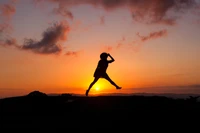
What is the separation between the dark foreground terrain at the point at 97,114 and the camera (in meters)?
11.3

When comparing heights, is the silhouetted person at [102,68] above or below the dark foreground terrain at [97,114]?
above

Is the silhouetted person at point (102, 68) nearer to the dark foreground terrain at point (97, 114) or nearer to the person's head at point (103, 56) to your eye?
the person's head at point (103, 56)

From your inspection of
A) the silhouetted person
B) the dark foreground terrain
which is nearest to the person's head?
the silhouetted person

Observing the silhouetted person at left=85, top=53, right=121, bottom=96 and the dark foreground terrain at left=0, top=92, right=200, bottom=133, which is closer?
the dark foreground terrain at left=0, top=92, right=200, bottom=133

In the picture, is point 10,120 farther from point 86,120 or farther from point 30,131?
point 86,120

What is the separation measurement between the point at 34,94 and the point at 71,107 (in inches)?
136

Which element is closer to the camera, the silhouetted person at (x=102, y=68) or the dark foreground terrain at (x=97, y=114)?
the dark foreground terrain at (x=97, y=114)

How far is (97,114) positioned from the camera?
1309cm

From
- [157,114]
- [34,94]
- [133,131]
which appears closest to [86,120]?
[133,131]

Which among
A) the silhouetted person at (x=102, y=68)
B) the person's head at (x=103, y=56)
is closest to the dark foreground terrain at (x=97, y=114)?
the silhouetted person at (x=102, y=68)

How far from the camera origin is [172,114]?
13008 millimetres

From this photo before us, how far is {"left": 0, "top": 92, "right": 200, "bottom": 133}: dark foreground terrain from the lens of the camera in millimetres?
11336

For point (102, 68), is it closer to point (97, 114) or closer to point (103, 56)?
point (103, 56)

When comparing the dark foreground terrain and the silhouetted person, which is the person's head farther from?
the dark foreground terrain
